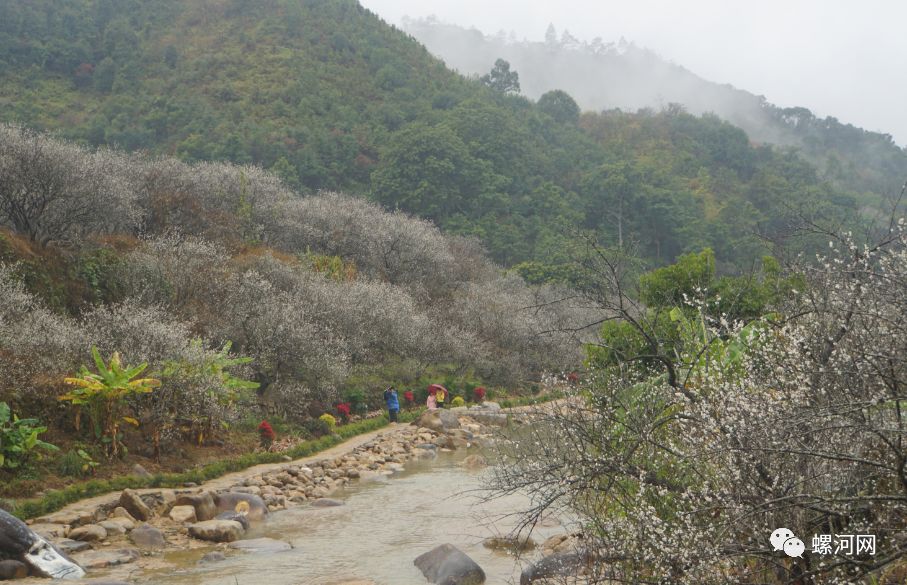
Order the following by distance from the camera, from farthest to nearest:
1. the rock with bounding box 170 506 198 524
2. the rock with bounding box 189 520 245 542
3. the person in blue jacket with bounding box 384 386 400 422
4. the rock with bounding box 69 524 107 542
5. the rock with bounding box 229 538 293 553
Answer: the person in blue jacket with bounding box 384 386 400 422
the rock with bounding box 170 506 198 524
the rock with bounding box 189 520 245 542
the rock with bounding box 229 538 293 553
the rock with bounding box 69 524 107 542

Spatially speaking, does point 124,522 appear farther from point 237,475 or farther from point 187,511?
point 237,475

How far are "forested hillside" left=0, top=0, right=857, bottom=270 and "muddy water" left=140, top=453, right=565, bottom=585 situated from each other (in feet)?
120

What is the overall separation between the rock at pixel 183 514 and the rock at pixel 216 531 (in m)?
0.50

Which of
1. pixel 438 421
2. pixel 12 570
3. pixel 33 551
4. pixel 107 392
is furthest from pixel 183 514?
pixel 438 421

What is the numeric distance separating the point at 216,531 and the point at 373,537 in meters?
2.78

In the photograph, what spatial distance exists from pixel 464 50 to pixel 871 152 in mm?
102546

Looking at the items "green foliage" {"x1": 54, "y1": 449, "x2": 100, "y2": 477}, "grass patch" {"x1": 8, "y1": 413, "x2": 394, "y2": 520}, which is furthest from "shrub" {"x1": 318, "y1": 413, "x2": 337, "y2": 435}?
"green foliage" {"x1": 54, "y1": 449, "x2": 100, "y2": 477}

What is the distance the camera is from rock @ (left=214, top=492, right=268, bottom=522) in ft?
48.7

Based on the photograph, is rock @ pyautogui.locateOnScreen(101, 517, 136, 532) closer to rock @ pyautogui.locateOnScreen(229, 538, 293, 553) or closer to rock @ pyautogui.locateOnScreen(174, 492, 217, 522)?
rock @ pyautogui.locateOnScreen(174, 492, 217, 522)

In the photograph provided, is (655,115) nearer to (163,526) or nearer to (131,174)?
(131,174)

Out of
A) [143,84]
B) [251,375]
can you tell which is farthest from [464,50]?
[251,375]

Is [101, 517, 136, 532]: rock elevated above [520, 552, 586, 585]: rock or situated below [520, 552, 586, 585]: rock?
below

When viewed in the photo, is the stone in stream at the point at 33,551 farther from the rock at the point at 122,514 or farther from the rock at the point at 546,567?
the rock at the point at 546,567

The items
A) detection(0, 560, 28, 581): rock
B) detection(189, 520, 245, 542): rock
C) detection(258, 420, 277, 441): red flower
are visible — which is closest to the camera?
detection(0, 560, 28, 581): rock
